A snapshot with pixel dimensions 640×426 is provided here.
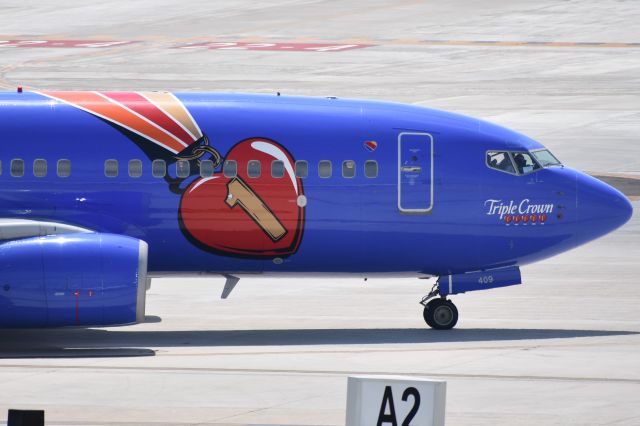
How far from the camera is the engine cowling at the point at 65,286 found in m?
26.1

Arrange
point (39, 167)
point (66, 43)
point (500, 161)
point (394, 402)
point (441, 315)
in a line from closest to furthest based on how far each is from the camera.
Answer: point (394, 402) < point (39, 167) < point (500, 161) < point (441, 315) < point (66, 43)

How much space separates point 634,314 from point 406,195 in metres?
5.96

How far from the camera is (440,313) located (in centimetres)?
2947

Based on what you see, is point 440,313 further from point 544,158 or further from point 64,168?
point 64,168

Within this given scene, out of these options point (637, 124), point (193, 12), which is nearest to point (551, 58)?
point (637, 124)

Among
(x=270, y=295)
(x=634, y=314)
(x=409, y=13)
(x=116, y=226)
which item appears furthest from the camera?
(x=409, y=13)

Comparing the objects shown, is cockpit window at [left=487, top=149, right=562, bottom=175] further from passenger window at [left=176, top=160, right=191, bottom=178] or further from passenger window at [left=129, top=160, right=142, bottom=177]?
passenger window at [left=129, top=160, right=142, bottom=177]

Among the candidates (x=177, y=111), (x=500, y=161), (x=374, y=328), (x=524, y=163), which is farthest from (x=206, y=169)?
(x=524, y=163)

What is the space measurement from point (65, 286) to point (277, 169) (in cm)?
458

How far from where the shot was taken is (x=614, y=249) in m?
40.1

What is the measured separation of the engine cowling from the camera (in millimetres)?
26141

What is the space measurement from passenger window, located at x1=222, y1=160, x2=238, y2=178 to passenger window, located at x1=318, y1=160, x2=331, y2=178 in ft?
5.08

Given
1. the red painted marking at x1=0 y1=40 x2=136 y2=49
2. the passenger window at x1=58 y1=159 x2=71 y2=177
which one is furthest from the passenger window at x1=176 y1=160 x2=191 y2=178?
the red painted marking at x1=0 y1=40 x2=136 y2=49

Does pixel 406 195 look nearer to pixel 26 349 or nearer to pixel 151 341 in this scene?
pixel 151 341
